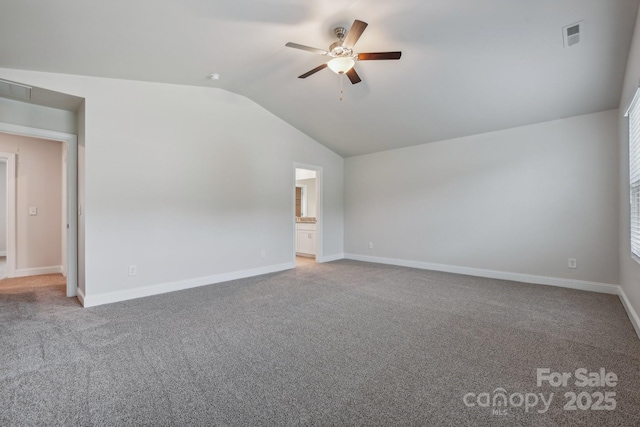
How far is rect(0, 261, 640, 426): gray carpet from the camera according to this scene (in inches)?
62.5

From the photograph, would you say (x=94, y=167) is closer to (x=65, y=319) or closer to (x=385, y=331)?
(x=65, y=319)

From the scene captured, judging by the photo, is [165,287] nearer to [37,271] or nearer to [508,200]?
[37,271]

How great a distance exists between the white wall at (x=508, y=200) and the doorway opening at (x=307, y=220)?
114 centimetres

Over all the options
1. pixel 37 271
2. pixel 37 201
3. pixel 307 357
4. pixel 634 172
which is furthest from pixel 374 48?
pixel 37 271

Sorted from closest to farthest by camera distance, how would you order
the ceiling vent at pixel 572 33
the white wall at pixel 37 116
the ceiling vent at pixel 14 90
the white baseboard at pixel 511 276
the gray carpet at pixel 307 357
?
the gray carpet at pixel 307 357, the ceiling vent at pixel 572 33, the ceiling vent at pixel 14 90, the white wall at pixel 37 116, the white baseboard at pixel 511 276

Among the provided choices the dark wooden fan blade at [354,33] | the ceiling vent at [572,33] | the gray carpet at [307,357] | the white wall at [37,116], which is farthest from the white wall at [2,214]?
the ceiling vent at [572,33]

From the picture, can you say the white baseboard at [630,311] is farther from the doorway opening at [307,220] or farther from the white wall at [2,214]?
the white wall at [2,214]

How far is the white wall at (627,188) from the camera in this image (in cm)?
254

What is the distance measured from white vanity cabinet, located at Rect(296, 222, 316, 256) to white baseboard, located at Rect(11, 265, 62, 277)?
184 inches

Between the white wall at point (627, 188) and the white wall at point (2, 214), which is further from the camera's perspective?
the white wall at point (2, 214)

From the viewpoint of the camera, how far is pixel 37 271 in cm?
503

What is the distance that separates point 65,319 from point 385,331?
3.25m

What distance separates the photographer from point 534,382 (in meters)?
1.86

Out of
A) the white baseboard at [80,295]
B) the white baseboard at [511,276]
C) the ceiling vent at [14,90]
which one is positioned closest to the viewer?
the ceiling vent at [14,90]
